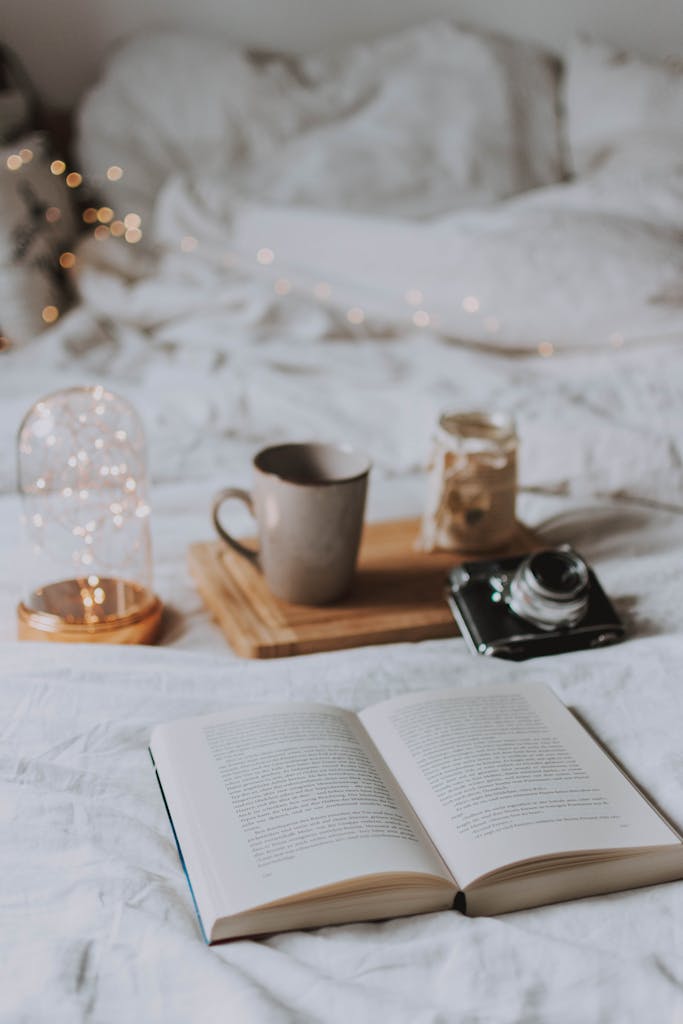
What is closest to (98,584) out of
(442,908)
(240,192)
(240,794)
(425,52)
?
(240,794)

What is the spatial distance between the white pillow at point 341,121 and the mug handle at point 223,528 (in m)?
1.01

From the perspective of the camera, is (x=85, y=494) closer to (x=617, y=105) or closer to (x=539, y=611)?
(x=539, y=611)

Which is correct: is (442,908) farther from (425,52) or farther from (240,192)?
(425,52)

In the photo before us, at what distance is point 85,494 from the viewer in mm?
930

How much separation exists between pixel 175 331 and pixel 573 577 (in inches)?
35.3

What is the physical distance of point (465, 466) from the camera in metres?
0.91

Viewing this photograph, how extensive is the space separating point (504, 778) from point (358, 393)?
761mm

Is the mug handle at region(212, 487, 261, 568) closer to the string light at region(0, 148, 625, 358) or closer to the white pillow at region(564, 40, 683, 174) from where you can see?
the string light at region(0, 148, 625, 358)

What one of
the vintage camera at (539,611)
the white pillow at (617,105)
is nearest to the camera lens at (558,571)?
the vintage camera at (539,611)

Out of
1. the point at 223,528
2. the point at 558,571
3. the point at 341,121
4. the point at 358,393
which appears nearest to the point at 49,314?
the point at 358,393

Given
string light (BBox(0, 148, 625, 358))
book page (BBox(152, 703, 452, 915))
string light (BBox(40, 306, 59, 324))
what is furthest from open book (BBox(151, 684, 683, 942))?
string light (BBox(40, 306, 59, 324))

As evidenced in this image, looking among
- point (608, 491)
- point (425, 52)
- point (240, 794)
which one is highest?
point (425, 52)

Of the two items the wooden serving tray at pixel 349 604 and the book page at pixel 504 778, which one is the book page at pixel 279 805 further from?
the wooden serving tray at pixel 349 604

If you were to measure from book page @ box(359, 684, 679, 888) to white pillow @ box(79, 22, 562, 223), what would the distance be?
1226mm
